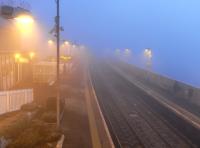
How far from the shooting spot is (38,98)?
34281mm

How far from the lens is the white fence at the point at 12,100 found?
83.2 ft

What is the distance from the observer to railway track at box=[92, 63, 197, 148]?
23547mm

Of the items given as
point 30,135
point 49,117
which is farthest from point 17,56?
point 30,135

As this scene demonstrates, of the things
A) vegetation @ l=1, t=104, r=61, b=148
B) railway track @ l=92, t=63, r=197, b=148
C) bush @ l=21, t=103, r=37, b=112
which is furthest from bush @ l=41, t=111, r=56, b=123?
railway track @ l=92, t=63, r=197, b=148

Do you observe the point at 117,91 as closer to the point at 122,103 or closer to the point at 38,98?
the point at 122,103

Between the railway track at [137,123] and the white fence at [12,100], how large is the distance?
733 cm

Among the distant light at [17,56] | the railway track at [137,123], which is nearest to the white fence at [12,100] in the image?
the railway track at [137,123]

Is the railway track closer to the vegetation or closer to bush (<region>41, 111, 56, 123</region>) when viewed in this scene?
bush (<region>41, 111, 56, 123</region>)

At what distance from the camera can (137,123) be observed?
29.2 metres

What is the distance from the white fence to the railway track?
24.0ft

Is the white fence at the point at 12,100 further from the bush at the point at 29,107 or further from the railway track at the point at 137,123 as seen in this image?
the railway track at the point at 137,123

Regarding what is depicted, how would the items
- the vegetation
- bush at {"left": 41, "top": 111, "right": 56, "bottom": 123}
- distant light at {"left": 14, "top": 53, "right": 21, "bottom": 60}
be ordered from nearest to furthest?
1. the vegetation
2. bush at {"left": 41, "top": 111, "right": 56, "bottom": 123}
3. distant light at {"left": 14, "top": 53, "right": 21, "bottom": 60}

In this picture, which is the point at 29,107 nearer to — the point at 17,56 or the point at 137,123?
the point at 137,123

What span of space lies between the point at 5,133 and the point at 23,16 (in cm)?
684
